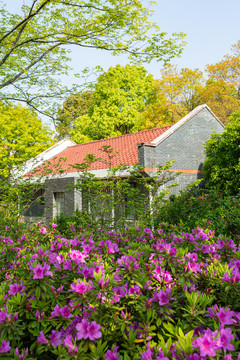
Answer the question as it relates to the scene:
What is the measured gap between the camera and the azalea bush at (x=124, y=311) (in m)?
1.54

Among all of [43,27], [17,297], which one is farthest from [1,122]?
[17,297]

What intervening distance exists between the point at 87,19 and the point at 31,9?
1.92 metres

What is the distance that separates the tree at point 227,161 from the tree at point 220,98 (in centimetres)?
1110

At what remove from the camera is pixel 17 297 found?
1.98m

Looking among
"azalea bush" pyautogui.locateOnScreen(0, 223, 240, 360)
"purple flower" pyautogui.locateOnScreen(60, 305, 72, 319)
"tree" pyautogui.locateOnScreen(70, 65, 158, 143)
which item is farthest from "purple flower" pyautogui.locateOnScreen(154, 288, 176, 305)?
"tree" pyautogui.locateOnScreen(70, 65, 158, 143)

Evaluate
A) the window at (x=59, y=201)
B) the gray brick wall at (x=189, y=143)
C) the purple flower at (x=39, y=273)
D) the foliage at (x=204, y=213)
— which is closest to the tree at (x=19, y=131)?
the window at (x=59, y=201)

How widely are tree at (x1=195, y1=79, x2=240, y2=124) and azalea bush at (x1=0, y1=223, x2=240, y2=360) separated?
25.8 meters

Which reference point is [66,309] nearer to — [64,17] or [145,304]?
[145,304]

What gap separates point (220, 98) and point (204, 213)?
75.1 ft

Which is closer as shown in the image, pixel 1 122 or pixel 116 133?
pixel 1 122

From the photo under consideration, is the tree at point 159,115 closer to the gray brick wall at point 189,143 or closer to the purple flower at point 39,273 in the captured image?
the gray brick wall at point 189,143

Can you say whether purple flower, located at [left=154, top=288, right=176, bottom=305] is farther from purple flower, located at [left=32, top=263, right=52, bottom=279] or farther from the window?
the window

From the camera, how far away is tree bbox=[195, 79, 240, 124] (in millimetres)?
26031

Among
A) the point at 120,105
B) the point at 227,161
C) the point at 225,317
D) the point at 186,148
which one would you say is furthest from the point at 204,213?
the point at 120,105
